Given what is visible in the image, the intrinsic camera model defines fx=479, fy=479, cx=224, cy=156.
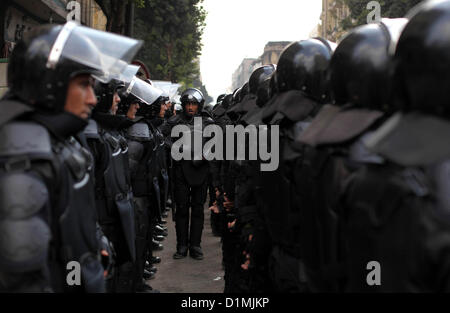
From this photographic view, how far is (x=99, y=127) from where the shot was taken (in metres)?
3.91

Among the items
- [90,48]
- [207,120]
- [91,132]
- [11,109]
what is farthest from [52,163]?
[207,120]

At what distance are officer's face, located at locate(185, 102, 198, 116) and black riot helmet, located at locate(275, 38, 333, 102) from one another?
494 cm

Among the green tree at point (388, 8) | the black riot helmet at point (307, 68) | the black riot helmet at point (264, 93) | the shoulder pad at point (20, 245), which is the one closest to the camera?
the shoulder pad at point (20, 245)

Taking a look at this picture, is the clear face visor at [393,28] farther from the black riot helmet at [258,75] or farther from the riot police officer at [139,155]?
the riot police officer at [139,155]

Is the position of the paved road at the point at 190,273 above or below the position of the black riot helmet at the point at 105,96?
below

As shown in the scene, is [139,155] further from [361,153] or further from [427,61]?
[427,61]

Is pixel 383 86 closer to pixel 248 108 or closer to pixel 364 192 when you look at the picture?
pixel 364 192

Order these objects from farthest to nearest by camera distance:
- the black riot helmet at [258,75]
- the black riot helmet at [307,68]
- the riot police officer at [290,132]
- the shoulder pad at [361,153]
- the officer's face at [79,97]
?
the black riot helmet at [258,75]
the black riot helmet at [307,68]
the riot police officer at [290,132]
the officer's face at [79,97]
the shoulder pad at [361,153]

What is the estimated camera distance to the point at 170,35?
25562 millimetres

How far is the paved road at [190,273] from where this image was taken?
236 inches

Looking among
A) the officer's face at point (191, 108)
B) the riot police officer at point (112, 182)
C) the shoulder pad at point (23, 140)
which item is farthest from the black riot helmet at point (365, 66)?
the officer's face at point (191, 108)

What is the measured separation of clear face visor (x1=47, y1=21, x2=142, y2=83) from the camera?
92.1 inches

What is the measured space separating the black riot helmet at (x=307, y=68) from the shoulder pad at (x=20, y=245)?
6.49ft

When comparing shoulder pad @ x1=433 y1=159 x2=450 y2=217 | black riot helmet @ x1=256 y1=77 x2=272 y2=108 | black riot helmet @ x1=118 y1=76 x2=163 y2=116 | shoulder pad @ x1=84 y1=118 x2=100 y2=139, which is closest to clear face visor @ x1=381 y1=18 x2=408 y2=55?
shoulder pad @ x1=433 y1=159 x2=450 y2=217
